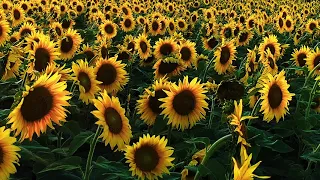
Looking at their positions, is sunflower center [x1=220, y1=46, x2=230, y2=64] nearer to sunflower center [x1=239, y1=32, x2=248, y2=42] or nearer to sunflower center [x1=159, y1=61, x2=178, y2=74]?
sunflower center [x1=159, y1=61, x2=178, y2=74]

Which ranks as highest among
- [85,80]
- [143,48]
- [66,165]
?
[143,48]

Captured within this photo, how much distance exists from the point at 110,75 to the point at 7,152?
5.45ft

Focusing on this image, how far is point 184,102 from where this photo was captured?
3355 mm

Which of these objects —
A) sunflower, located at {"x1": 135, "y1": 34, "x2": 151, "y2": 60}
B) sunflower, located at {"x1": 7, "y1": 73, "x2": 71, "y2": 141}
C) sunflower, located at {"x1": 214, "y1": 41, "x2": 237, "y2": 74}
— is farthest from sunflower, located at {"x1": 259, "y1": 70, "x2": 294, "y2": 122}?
sunflower, located at {"x1": 135, "y1": 34, "x2": 151, "y2": 60}

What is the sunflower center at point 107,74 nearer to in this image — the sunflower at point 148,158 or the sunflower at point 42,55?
the sunflower at point 42,55

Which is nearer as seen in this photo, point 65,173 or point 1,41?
A: point 65,173

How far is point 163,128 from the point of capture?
373cm

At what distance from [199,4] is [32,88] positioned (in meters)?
13.3

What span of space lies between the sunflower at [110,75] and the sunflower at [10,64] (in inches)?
23.7

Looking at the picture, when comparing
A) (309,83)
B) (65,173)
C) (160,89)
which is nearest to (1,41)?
(160,89)

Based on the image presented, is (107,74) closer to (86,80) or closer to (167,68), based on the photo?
(86,80)

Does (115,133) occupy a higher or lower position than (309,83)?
lower

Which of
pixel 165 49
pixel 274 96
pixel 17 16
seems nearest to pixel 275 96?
pixel 274 96

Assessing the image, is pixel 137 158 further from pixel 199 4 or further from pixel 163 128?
pixel 199 4
